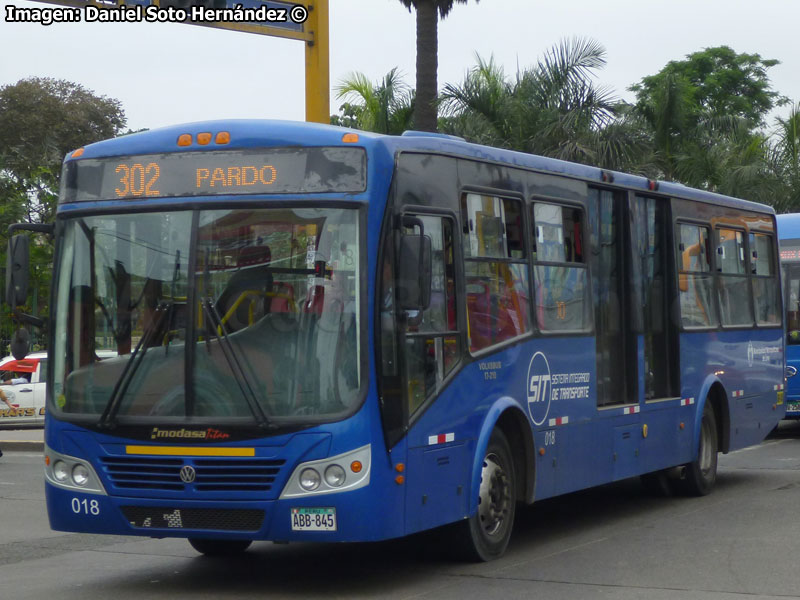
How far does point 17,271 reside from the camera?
8367mm

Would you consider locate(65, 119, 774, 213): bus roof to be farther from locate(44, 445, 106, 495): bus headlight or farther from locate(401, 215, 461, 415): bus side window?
locate(44, 445, 106, 495): bus headlight

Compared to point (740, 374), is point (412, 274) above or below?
above

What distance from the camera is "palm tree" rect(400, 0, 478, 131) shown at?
2206 centimetres

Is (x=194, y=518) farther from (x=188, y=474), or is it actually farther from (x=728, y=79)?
(x=728, y=79)

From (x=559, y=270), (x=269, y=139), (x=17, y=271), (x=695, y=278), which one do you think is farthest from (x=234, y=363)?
(x=695, y=278)

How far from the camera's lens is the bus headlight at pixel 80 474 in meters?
8.32

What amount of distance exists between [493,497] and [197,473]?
2.33 m

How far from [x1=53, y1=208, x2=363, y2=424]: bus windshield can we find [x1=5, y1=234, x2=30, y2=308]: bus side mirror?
0.49 m

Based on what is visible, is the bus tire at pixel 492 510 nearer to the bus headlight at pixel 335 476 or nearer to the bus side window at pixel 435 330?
the bus side window at pixel 435 330

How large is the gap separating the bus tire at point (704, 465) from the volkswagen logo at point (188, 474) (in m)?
6.43

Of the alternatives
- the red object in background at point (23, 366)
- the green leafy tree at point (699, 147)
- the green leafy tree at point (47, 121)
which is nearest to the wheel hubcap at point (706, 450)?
the green leafy tree at point (699, 147)

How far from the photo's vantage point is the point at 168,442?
8023 millimetres

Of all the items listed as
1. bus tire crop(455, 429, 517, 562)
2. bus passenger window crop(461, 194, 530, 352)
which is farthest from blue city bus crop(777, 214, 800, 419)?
bus tire crop(455, 429, 517, 562)

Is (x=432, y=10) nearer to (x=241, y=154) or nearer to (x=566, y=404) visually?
(x=566, y=404)
